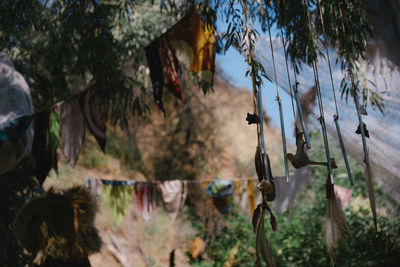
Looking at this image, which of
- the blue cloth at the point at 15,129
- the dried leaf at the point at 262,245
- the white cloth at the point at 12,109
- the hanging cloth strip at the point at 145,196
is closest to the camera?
the dried leaf at the point at 262,245

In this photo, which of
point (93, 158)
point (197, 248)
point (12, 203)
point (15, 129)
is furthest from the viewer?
point (93, 158)

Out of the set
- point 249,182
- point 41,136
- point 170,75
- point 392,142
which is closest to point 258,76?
point 392,142

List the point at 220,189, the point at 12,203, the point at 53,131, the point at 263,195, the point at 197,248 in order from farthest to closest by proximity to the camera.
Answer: the point at 197,248 < the point at 220,189 < the point at 12,203 < the point at 53,131 < the point at 263,195

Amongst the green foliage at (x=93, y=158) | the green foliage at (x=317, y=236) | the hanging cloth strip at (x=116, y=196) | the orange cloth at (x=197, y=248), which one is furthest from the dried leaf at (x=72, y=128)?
the green foliage at (x=93, y=158)

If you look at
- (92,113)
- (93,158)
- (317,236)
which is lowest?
(317,236)

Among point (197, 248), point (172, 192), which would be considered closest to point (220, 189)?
point (172, 192)

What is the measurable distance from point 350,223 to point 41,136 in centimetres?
343

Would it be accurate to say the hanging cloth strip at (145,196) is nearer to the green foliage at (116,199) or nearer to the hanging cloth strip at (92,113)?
the green foliage at (116,199)

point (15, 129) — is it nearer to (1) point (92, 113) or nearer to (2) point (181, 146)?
(1) point (92, 113)

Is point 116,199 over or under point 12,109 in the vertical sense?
under

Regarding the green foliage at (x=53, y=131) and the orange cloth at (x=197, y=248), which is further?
the orange cloth at (x=197, y=248)

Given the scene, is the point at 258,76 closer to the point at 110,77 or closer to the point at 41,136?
the point at 41,136

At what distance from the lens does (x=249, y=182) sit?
476 centimetres

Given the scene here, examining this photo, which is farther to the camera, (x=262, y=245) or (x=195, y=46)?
(x=195, y=46)
